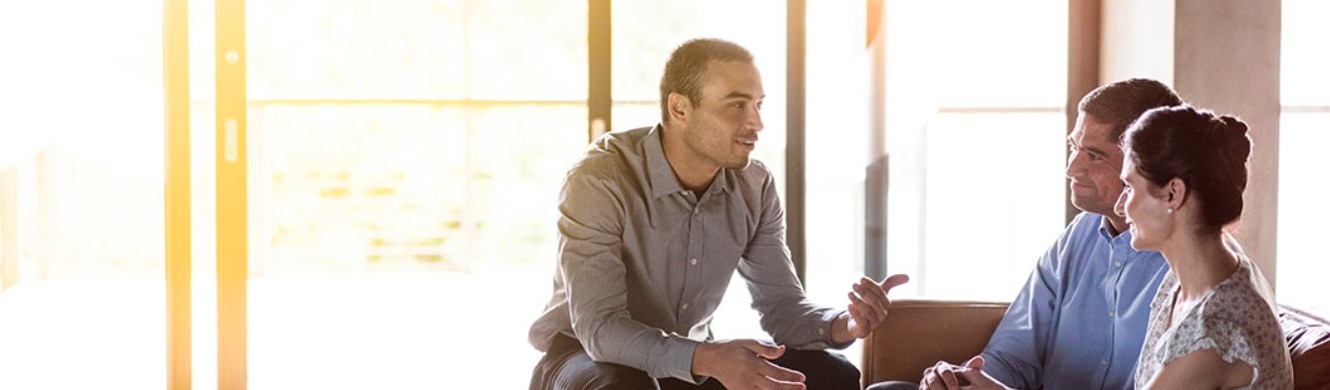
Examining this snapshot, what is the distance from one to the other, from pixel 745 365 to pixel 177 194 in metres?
2.46

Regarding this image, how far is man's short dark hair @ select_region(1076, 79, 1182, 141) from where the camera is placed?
7.35ft

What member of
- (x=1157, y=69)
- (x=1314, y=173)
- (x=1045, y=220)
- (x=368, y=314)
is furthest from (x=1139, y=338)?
(x=368, y=314)

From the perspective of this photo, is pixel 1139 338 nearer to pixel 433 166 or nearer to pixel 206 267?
pixel 433 166

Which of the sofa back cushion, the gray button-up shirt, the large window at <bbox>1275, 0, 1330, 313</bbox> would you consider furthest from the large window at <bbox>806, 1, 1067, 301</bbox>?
the sofa back cushion

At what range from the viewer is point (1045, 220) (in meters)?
4.00

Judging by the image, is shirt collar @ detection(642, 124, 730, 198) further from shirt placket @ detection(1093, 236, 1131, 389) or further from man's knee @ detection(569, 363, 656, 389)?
shirt placket @ detection(1093, 236, 1131, 389)

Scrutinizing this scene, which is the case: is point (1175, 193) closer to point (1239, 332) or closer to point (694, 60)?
point (1239, 332)

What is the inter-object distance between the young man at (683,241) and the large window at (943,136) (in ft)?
4.12

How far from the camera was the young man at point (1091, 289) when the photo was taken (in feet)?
7.31

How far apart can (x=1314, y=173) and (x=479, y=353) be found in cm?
291

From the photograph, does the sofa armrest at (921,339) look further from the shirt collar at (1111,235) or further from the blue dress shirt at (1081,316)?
the shirt collar at (1111,235)

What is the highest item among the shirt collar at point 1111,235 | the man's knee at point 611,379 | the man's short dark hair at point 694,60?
the man's short dark hair at point 694,60

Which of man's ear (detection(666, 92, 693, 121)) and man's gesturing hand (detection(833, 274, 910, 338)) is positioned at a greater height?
man's ear (detection(666, 92, 693, 121))

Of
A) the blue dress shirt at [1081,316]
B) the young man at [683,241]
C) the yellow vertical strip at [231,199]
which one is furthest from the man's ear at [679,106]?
the yellow vertical strip at [231,199]
